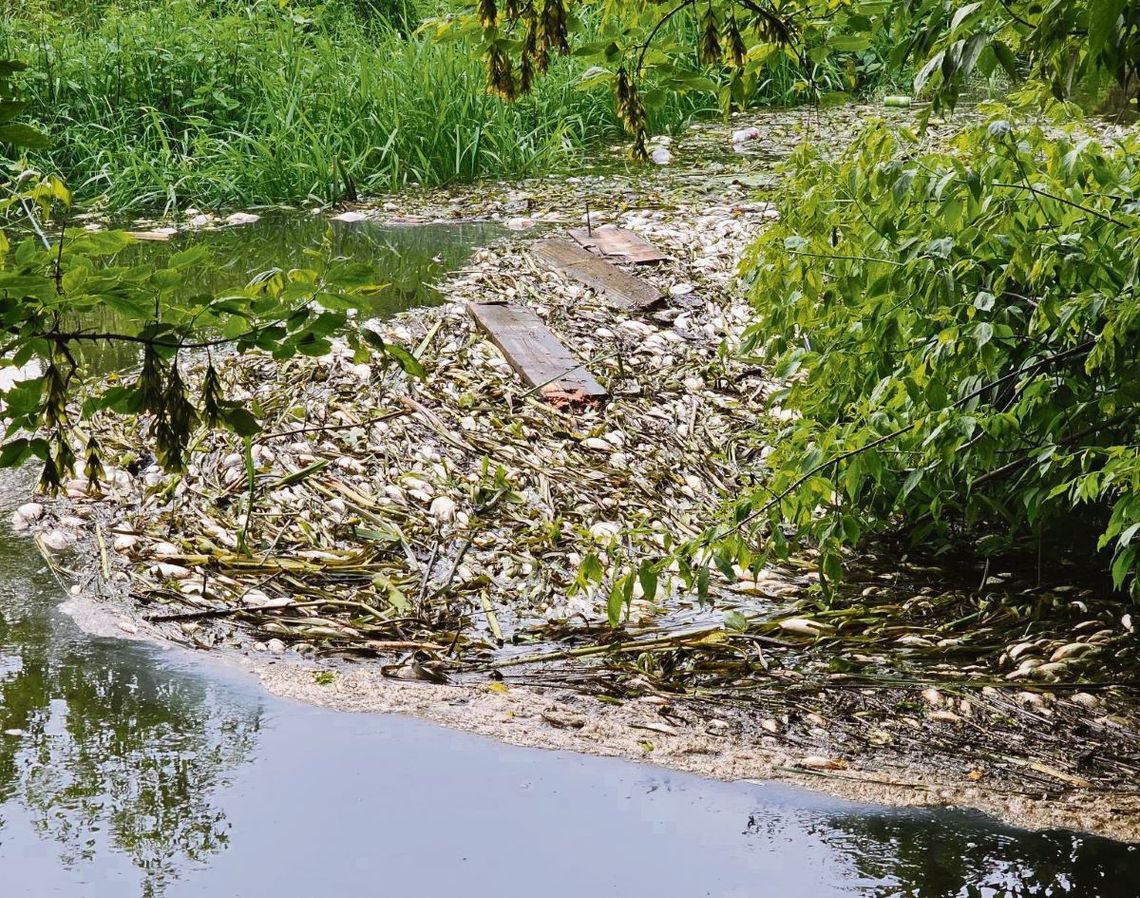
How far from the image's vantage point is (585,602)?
361cm

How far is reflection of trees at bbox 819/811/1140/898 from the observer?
232 cm

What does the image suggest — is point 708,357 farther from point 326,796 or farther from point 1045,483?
point 326,796

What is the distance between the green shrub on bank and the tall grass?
5.23 m

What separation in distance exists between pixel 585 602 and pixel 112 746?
135cm

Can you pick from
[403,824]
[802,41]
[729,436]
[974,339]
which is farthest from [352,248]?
[403,824]

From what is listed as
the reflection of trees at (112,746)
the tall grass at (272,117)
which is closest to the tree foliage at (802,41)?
the reflection of trees at (112,746)

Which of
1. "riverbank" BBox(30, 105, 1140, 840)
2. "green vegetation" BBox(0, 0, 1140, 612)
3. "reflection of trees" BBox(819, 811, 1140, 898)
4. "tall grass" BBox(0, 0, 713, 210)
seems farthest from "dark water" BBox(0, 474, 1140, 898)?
"tall grass" BBox(0, 0, 713, 210)

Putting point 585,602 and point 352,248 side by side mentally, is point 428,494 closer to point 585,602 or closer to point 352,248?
point 585,602

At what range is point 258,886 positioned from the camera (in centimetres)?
230

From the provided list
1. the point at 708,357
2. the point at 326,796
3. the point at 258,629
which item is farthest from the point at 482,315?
the point at 326,796

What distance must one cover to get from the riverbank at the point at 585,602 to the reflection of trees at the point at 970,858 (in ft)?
0.25

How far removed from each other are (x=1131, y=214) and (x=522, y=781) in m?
1.76

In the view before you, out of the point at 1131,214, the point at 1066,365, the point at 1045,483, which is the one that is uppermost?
the point at 1131,214

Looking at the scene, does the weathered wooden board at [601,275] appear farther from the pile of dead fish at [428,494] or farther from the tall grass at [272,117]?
the tall grass at [272,117]
